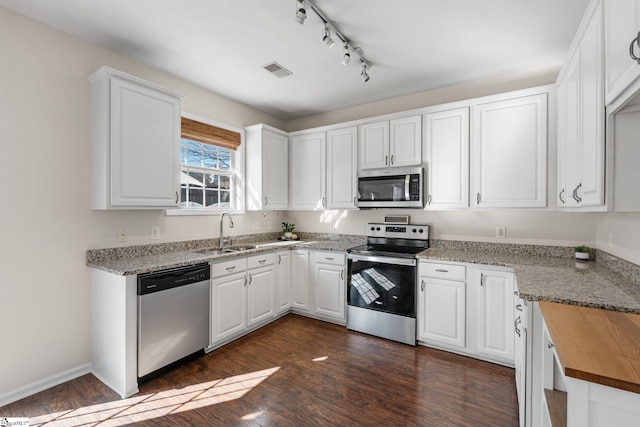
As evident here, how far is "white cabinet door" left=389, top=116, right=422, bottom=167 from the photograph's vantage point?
10.4ft

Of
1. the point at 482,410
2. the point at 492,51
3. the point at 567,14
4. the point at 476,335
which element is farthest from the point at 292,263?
the point at 567,14

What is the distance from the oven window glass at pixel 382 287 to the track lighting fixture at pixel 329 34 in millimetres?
1937

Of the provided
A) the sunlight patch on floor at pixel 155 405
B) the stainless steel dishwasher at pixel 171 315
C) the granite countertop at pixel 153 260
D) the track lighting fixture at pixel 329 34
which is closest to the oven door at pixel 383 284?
the granite countertop at pixel 153 260

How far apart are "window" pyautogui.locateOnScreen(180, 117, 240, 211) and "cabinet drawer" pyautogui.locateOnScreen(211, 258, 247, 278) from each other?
83cm

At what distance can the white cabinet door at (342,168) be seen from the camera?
3.61 meters

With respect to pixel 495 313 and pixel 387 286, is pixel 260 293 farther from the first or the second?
pixel 495 313

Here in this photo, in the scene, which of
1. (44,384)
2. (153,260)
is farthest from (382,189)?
(44,384)

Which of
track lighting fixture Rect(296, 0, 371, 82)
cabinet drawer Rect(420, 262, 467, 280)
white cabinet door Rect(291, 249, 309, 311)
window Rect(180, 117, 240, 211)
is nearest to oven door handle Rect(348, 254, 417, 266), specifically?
cabinet drawer Rect(420, 262, 467, 280)

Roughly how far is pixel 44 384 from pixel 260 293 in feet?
5.95

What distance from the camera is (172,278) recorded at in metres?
2.40

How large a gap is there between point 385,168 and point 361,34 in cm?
143

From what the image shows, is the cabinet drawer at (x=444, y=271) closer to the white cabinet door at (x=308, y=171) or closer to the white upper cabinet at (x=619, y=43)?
the white cabinet door at (x=308, y=171)

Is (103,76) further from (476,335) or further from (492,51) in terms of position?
(476,335)

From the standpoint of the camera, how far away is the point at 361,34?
7.75ft
